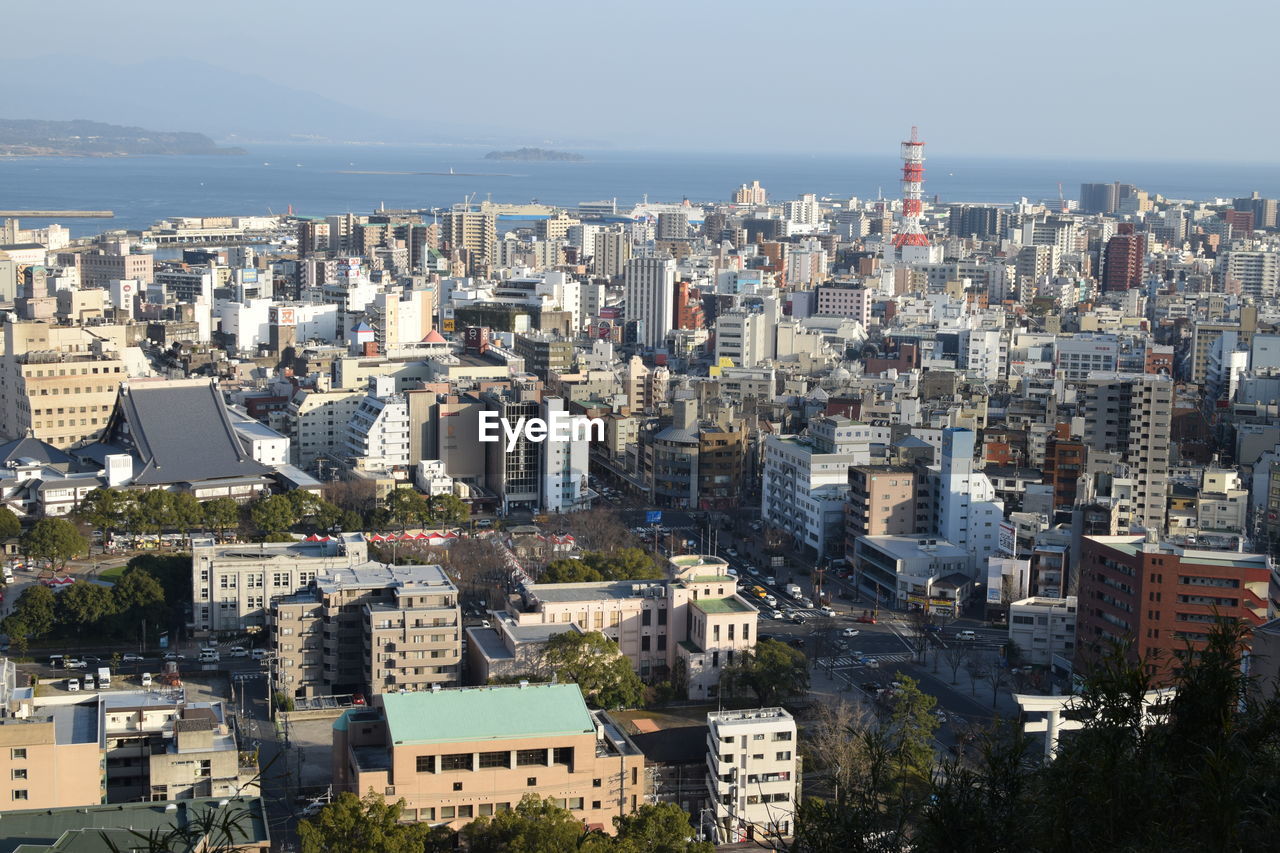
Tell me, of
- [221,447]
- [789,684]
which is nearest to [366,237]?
[221,447]

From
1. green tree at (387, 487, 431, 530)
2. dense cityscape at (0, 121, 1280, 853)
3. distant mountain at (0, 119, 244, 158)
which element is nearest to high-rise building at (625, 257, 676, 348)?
dense cityscape at (0, 121, 1280, 853)

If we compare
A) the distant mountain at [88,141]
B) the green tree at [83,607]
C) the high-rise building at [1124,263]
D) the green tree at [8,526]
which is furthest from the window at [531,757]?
the distant mountain at [88,141]

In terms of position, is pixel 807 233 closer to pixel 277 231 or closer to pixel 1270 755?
pixel 277 231

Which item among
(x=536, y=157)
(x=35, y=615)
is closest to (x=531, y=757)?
(x=35, y=615)

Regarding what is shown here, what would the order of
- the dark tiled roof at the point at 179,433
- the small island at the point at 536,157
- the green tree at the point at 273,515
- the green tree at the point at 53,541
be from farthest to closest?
the small island at the point at 536,157 → the dark tiled roof at the point at 179,433 → the green tree at the point at 273,515 → the green tree at the point at 53,541

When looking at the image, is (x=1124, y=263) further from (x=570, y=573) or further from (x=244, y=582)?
(x=244, y=582)

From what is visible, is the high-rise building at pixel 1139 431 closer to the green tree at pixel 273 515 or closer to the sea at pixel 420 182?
the green tree at pixel 273 515
